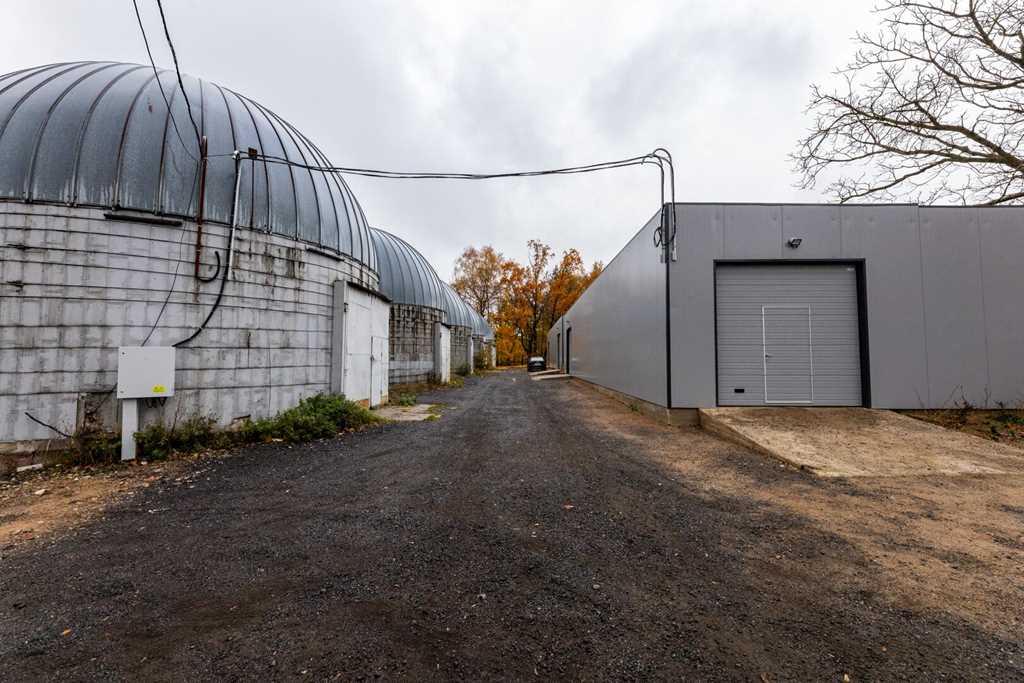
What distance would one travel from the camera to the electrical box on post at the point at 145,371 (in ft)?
18.9

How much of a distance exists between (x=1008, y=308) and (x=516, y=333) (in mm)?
40313

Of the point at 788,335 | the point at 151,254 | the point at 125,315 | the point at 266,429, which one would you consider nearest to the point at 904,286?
the point at 788,335

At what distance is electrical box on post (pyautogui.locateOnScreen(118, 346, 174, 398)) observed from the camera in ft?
18.9

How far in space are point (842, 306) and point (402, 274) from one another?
16.8 meters

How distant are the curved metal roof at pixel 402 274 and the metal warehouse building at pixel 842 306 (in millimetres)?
13360

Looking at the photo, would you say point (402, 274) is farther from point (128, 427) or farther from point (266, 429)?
point (128, 427)

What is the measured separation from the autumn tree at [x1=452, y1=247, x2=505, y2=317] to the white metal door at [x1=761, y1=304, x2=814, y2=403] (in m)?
38.7

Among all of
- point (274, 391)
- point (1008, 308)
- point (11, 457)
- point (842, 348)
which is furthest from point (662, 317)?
point (11, 457)

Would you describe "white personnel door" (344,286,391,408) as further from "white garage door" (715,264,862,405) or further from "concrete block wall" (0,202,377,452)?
"white garage door" (715,264,862,405)

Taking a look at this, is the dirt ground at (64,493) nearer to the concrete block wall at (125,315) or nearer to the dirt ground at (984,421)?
the concrete block wall at (125,315)

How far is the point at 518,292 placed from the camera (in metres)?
43.5

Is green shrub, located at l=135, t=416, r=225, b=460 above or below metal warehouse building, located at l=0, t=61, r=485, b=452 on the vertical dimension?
below

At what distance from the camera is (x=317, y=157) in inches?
380

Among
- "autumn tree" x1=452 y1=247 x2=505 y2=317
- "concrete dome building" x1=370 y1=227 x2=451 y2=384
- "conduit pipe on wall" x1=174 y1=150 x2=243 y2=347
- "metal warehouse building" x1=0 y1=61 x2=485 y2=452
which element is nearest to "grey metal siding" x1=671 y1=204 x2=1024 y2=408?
"metal warehouse building" x1=0 y1=61 x2=485 y2=452
